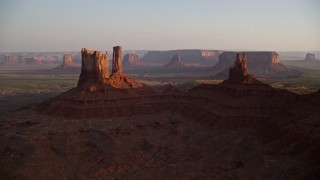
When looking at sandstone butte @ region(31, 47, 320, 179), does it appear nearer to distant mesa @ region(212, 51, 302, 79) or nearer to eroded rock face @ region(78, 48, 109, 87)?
eroded rock face @ region(78, 48, 109, 87)

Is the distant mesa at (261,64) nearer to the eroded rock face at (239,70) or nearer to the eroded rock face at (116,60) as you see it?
the eroded rock face at (116,60)

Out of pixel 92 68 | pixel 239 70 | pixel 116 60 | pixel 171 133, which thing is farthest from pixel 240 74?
pixel 116 60

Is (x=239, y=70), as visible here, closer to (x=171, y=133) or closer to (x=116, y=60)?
(x=171, y=133)

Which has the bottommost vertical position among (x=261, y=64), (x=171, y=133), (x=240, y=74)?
(x=171, y=133)

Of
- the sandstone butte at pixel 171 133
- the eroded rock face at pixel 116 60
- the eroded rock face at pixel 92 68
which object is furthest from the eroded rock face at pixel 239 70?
the eroded rock face at pixel 116 60

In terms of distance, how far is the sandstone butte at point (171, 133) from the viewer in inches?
1594

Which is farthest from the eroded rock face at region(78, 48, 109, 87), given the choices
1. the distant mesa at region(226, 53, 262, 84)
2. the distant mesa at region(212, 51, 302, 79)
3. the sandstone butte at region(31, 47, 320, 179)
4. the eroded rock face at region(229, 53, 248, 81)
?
the distant mesa at region(212, 51, 302, 79)

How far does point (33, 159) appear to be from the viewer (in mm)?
44156

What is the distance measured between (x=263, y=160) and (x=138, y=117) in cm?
3057

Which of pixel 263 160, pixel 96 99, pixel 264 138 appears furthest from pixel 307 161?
pixel 96 99

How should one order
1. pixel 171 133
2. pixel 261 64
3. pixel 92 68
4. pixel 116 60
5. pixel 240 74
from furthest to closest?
pixel 261 64
pixel 116 60
pixel 92 68
pixel 240 74
pixel 171 133

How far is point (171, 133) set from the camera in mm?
57812

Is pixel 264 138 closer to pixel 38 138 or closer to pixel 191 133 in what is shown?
pixel 191 133

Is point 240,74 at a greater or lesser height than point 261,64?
lesser
